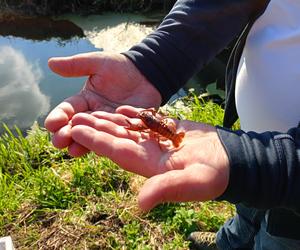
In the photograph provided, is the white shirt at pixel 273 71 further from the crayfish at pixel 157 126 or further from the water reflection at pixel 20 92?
the water reflection at pixel 20 92

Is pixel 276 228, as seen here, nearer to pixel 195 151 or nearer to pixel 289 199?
pixel 289 199

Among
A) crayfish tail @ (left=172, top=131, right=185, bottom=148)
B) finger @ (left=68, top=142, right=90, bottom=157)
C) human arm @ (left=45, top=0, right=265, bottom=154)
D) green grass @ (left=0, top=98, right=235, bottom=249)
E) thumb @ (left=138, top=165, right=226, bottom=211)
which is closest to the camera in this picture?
thumb @ (left=138, top=165, right=226, bottom=211)


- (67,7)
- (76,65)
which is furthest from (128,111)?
(67,7)

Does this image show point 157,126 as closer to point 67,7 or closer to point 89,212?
point 89,212

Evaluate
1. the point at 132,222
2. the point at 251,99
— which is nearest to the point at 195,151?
the point at 251,99

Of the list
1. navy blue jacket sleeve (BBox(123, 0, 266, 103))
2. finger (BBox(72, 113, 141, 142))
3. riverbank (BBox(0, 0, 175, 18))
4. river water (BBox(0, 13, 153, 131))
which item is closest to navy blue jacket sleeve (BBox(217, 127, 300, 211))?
finger (BBox(72, 113, 141, 142))

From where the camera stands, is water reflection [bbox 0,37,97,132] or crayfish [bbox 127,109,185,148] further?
water reflection [bbox 0,37,97,132]

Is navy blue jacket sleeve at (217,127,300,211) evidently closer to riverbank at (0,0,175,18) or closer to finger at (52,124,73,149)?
finger at (52,124,73,149)
